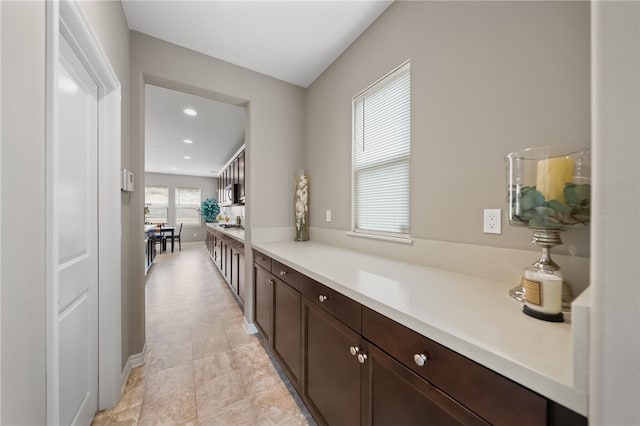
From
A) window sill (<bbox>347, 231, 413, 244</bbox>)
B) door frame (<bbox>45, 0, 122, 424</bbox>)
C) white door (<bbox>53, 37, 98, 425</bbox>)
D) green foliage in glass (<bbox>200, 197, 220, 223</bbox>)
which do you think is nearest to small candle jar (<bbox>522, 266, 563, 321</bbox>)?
A: window sill (<bbox>347, 231, 413, 244</bbox>)

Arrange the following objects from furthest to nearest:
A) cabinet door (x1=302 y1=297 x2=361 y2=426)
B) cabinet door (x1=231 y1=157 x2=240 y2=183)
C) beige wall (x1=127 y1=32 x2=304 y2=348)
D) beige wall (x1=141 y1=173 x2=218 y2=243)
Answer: beige wall (x1=141 y1=173 x2=218 y2=243) < cabinet door (x1=231 y1=157 x2=240 y2=183) < beige wall (x1=127 y1=32 x2=304 y2=348) < cabinet door (x1=302 y1=297 x2=361 y2=426)

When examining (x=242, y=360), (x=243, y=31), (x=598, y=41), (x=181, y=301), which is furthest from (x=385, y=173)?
(x=181, y=301)

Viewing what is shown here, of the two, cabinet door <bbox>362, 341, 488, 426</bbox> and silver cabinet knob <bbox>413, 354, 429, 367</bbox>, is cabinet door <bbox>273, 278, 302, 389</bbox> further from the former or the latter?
silver cabinet knob <bbox>413, 354, 429, 367</bbox>

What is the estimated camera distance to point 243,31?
1.85m

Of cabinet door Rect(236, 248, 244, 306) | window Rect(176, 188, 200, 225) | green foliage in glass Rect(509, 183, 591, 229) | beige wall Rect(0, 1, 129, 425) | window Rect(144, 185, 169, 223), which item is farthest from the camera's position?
window Rect(176, 188, 200, 225)

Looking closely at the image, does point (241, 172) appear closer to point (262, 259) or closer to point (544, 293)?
point (262, 259)

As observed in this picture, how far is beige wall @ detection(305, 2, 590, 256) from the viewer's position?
0.87 meters

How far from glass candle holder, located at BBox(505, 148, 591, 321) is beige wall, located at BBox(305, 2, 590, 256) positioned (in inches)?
7.0

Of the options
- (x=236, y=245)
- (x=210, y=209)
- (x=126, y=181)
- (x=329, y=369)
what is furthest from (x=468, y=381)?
(x=210, y=209)

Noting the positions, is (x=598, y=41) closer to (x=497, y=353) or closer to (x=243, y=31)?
(x=497, y=353)

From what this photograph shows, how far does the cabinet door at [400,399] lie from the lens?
631 mm

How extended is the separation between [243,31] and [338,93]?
0.91 m

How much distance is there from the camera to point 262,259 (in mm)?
2068

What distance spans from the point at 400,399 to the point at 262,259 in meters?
1.53
